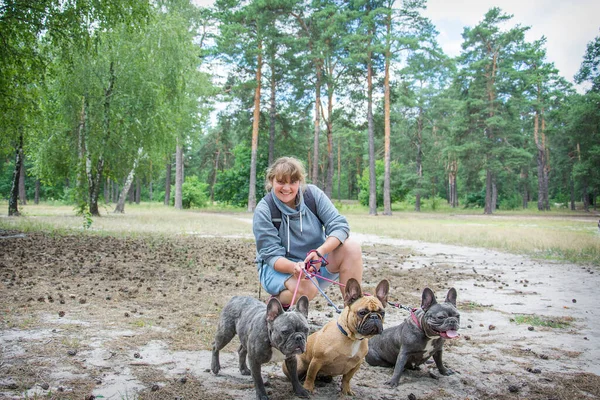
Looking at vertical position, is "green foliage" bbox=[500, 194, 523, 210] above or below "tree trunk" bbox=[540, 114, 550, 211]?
below

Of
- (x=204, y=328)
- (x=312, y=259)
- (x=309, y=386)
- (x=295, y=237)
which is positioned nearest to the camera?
(x=309, y=386)

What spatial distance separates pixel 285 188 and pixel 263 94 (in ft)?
109

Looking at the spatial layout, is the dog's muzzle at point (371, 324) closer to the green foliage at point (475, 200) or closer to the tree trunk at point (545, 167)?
the tree trunk at point (545, 167)

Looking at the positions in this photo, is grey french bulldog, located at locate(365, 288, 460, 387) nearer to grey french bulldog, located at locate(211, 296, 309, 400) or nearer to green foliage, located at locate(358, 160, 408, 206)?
grey french bulldog, located at locate(211, 296, 309, 400)

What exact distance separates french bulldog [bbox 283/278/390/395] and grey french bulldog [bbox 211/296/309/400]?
19 centimetres

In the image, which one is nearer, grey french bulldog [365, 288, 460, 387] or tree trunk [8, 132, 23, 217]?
grey french bulldog [365, 288, 460, 387]

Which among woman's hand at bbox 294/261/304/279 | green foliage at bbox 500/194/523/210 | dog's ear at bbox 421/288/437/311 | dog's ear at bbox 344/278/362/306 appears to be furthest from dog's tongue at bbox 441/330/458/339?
green foliage at bbox 500/194/523/210

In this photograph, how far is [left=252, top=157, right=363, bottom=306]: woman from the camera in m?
4.08

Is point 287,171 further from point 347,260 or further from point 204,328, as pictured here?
point 204,328

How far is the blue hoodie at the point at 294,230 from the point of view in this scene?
4164 millimetres

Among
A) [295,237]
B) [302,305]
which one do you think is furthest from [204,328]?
[302,305]

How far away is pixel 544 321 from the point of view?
5418 mm

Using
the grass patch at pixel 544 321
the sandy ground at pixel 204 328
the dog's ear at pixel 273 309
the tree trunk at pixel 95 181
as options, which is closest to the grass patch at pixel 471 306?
the sandy ground at pixel 204 328

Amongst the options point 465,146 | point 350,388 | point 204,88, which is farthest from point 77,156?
point 465,146
